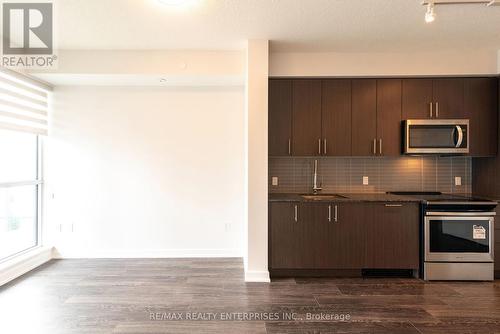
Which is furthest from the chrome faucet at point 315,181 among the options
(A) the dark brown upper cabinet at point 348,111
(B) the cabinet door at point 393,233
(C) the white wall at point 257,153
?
(C) the white wall at point 257,153

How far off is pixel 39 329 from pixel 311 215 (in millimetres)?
2651

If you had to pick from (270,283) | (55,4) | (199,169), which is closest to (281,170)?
(199,169)

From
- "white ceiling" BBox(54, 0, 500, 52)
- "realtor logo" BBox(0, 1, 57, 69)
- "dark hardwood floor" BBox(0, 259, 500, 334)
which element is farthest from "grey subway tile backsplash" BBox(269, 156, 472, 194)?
"realtor logo" BBox(0, 1, 57, 69)

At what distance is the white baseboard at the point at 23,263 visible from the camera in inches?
130

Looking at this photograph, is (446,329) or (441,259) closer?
(446,329)

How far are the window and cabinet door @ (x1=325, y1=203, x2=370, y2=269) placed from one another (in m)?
3.66

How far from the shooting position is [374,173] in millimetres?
4141

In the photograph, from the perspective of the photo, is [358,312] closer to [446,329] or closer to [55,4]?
[446,329]

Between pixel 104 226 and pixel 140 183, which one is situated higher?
pixel 140 183

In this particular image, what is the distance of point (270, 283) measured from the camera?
3.35 metres

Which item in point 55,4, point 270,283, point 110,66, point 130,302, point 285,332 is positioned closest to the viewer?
point 285,332

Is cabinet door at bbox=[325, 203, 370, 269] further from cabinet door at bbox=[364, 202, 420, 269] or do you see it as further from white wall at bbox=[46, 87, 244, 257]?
white wall at bbox=[46, 87, 244, 257]

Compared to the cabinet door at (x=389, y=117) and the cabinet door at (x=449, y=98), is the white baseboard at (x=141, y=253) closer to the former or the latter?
the cabinet door at (x=389, y=117)

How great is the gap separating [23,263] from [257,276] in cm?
268
